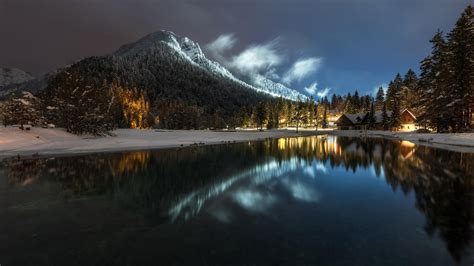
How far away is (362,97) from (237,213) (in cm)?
18573

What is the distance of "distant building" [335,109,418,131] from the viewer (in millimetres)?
92938

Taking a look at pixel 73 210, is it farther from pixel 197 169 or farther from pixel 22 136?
pixel 22 136

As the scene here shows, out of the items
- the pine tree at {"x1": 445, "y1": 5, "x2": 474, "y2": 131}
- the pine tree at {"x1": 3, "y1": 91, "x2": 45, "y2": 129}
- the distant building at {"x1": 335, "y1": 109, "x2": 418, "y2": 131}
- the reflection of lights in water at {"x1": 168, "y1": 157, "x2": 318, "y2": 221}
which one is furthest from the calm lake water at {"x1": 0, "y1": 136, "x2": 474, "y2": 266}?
the distant building at {"x1": 335, "y1": 109, "x2": 418, "y2": 131}

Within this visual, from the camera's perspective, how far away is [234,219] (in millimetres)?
9555

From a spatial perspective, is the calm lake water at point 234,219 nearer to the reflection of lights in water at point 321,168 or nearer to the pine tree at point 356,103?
the reflection of lights in water at point 321,168

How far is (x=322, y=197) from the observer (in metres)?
12.9

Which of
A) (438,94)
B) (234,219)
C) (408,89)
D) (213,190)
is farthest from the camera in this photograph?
(408,89)

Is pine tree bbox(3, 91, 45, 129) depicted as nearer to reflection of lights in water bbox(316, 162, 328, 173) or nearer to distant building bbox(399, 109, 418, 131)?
reflection of lights in water bbox(316, 162, 328, 173)

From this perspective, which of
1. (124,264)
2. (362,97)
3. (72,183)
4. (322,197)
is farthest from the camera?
(362,97)

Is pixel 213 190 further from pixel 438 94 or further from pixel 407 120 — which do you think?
pixel 407 120

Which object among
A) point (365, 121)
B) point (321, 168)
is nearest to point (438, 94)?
point (321, 168)

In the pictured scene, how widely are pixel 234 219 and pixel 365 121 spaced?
127m

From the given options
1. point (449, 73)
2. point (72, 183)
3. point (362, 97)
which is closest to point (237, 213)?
point (72, 183)

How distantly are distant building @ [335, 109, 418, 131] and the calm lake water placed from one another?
86442 mm
